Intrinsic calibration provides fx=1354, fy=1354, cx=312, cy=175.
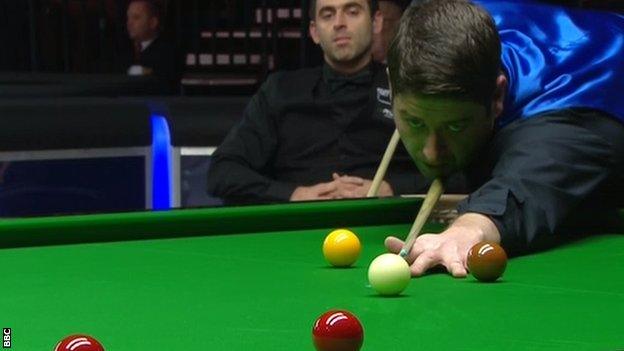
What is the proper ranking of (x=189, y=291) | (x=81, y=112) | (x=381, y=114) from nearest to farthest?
(x=189, y=291)
(x=381, y=114)
(x=81, y=112)

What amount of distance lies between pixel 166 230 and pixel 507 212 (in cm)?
71

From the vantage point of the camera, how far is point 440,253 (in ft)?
7.84

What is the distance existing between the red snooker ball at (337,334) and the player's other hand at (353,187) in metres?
3.04

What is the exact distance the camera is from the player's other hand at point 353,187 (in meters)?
4.60

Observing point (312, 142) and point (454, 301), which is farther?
point (312, 142)

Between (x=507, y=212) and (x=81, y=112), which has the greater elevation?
(x=507, y=212)

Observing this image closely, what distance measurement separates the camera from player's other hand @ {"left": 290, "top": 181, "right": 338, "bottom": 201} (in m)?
4.63

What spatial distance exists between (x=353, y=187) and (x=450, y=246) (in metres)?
2.22

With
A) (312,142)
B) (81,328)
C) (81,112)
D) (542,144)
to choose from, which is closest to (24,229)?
(81,328)

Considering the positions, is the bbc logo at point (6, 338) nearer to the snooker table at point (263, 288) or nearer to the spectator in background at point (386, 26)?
the snooker table at point (263, 288)

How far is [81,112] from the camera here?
5578 mm

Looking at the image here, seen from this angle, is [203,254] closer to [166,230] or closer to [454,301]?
[166,230]

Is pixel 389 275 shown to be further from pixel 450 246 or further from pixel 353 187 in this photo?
pixel 353 187

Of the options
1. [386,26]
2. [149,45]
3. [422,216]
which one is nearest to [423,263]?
[422,216]
